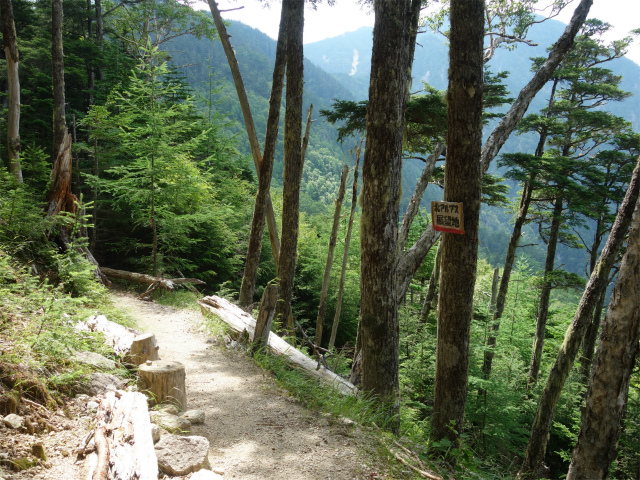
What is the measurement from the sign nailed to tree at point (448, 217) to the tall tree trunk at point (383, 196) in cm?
50

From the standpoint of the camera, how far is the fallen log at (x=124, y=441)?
7.32ft

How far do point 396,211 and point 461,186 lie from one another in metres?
0.77

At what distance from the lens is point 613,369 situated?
3.78 metres

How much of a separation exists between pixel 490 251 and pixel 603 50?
63870mm

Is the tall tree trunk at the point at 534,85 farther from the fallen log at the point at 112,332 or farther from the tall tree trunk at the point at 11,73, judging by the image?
the tall tree trunk at the point at 11,73

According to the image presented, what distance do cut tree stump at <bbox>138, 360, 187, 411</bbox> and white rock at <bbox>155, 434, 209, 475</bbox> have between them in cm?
84

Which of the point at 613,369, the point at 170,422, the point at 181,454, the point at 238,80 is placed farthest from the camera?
the point at 238,80

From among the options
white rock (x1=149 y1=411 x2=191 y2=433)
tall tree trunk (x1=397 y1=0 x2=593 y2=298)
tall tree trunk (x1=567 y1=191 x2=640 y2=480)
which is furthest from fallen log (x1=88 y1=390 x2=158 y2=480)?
tall tree trunk (x1=567 y1=191 x2=640 y2=480)

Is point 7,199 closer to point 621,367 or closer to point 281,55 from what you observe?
point 281,55

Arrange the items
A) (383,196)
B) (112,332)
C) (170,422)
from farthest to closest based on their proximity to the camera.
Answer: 1. (112,332)
2. (383,196)
3. (170,422)

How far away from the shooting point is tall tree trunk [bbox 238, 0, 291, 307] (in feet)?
26.0

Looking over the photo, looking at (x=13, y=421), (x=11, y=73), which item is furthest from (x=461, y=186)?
(x=11, y=73)

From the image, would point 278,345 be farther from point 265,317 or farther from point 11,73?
point 11,73

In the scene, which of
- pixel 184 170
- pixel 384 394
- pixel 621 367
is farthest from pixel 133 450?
pixel 184 170
